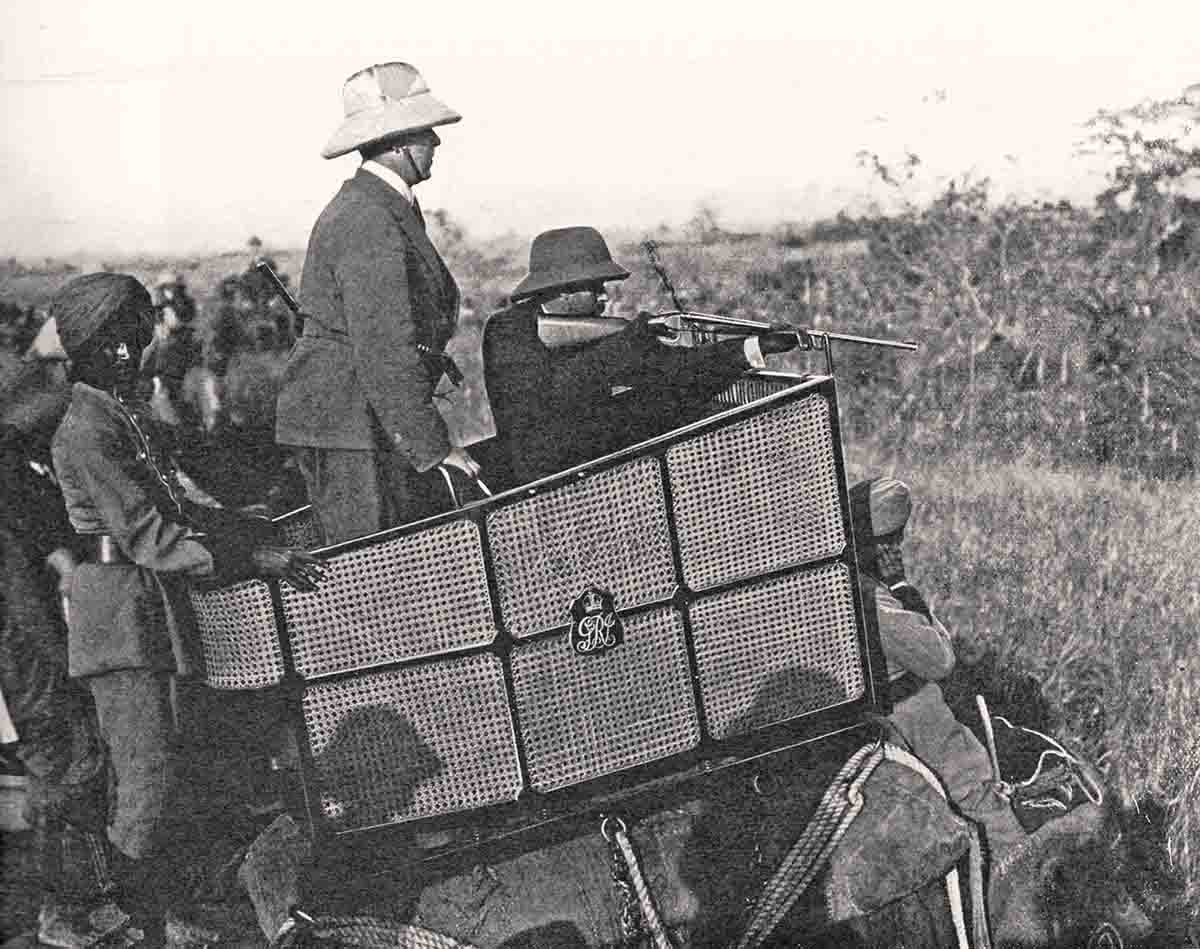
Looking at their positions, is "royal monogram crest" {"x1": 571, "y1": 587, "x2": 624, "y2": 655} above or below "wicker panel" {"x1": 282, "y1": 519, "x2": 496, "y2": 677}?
below

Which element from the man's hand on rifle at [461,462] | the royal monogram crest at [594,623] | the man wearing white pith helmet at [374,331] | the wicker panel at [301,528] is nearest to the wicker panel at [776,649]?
the royal monogram crest at [594,623]

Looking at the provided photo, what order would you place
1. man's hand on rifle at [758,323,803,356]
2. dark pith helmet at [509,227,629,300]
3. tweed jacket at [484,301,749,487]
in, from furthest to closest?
man's hand on rifle at [758,323,803,356], dark pith helmet at [509,227,629,300], tweed jacket at [484,301,749,487]

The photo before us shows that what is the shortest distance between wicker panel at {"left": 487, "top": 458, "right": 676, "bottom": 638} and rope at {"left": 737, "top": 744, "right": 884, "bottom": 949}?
897 millimetres

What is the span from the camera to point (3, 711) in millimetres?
3723

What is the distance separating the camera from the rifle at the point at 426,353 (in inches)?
140

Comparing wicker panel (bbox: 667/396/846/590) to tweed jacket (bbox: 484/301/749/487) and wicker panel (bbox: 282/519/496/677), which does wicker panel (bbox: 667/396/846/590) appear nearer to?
tweed jacket (bbox: 484/301/749/487)

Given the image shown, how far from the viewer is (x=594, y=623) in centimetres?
346

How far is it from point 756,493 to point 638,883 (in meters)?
1.17

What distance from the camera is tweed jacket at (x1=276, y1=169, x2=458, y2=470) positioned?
3.47 m

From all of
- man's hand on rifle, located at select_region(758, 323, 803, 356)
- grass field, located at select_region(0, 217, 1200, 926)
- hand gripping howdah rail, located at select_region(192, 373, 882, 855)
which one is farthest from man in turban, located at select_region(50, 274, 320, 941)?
grass field, located at select_region(0, 217, 1200, 926)

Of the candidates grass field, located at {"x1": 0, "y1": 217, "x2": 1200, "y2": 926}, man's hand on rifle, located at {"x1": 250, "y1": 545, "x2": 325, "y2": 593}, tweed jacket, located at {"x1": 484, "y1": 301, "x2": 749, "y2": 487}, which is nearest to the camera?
man's hand on rifle, located at {"x1": 250, "y1": 545, "x2": 325, "y2": 593}

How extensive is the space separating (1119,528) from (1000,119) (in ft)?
4.57

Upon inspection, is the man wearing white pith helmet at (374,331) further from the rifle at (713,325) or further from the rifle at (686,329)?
the rifle at (713,325)

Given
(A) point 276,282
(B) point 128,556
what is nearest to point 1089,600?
(A) point 276,282
